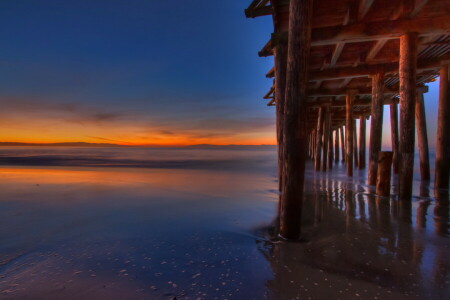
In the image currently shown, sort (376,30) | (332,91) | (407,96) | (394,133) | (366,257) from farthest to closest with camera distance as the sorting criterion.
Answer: (394,133) < (332,91) < (407,96) < (376,30) < (366,257)

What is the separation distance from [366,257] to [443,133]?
5957mm

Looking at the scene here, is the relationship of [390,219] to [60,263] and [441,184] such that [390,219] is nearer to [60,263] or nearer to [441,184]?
[441,184]

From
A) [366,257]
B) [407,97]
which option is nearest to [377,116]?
[407,97]

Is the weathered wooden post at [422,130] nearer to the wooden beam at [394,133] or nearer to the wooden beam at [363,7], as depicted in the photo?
the wooden beam at [394,133]

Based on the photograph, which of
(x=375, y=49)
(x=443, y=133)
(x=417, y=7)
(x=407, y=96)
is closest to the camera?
(x=417, y=7)

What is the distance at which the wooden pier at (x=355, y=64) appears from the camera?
2.86 m

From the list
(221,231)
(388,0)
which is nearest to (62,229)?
(221,231)

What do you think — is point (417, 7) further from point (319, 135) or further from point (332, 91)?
point (319, 135)

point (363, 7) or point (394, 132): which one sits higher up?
point (363, 7)

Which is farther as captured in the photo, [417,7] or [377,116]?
[377,116]

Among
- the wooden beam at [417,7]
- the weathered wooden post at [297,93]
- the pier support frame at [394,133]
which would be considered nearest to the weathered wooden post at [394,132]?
the pier support frame at [394,133]

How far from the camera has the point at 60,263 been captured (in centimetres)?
268

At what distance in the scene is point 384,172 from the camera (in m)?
5.56

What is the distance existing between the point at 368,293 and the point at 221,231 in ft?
7.21
